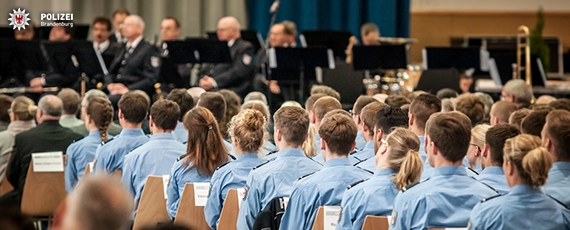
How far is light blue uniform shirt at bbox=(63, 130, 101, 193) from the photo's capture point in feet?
19.4

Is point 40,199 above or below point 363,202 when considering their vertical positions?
below

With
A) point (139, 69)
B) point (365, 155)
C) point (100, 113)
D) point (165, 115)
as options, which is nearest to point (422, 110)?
point (365, 155)

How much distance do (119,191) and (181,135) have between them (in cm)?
433

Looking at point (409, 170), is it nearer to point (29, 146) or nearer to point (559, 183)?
point (559, 183)

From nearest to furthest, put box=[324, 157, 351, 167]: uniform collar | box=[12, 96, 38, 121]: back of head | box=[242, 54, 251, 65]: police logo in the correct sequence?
1. box=[324, 157, 351, 167]: uniform collar
2. box=[12, 96, 38, 121]: back of head
3. box=[242, 54, 251, 65]: police logo

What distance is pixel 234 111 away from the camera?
641 cm

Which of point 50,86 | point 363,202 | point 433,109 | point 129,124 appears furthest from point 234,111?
point 50,86

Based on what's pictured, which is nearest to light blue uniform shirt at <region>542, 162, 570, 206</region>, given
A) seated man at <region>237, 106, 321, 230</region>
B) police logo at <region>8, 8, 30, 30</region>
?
seated man at <region>237, 106, 321, 230</region>

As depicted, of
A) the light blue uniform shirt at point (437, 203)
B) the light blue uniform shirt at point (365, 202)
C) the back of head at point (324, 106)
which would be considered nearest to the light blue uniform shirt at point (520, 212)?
the light blue uniform shirt at point (437, 203)

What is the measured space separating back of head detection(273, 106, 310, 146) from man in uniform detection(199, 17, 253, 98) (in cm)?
585

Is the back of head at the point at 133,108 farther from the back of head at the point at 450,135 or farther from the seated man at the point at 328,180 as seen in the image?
the back of head at the point at 450,135

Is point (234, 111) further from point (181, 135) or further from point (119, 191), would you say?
point (119, 191)

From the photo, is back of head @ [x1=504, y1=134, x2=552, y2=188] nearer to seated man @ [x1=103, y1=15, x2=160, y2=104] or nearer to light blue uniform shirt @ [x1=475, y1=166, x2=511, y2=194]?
light blue uniform shirt @ [x1=475, y1=166, x2=511, y2=194]

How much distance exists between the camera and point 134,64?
33.0 feet
